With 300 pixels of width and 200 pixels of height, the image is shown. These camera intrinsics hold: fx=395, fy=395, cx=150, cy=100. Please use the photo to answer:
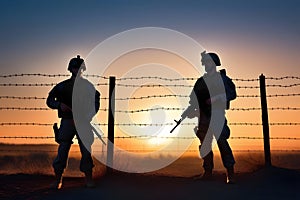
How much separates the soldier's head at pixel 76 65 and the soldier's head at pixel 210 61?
202 cm

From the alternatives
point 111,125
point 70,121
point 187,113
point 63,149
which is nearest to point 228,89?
point 187,113

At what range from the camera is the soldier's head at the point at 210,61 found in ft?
21.7

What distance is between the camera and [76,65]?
20.3 ft

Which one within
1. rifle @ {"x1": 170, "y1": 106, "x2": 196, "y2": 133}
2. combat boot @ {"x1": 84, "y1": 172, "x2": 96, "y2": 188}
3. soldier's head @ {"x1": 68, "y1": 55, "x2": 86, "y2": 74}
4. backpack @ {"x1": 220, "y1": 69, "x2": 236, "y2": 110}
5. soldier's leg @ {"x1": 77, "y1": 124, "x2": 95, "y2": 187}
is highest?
soldier's head @ {"x1": 68, "y1": 55, "x2": 86, "y2": 74}

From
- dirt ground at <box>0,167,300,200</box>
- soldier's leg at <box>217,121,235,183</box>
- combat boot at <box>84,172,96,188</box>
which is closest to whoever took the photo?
dirt ground at <box>0,167,300,200</box>

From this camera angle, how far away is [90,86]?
20.8 ft

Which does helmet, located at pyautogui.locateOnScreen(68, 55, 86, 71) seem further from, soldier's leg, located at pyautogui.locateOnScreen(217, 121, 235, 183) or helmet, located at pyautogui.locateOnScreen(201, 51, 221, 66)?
soldier's leg, located at pyautogui.locateOnScreen(217, 121, 235, 183)

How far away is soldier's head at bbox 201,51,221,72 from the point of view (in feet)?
21.7

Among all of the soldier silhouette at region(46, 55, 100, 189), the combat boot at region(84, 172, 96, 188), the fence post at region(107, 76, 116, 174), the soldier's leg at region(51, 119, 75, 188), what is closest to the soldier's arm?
the soldier silhouette at region(46, 55, 100, 189)

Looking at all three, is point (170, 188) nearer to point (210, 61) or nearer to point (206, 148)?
point (206, 148)

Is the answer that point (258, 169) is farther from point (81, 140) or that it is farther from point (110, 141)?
point (81, 140)

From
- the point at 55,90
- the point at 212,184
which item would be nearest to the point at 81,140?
the point at 55,90

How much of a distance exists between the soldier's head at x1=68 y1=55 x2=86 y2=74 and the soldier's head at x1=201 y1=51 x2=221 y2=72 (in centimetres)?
202

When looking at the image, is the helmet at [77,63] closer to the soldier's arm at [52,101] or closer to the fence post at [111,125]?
the soldier's arm at [52,101]
